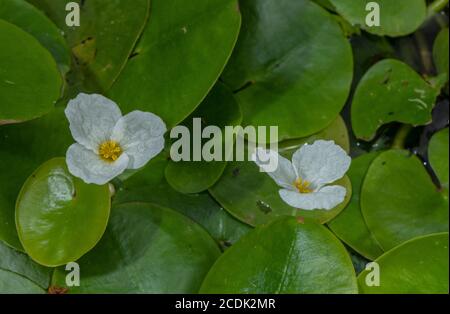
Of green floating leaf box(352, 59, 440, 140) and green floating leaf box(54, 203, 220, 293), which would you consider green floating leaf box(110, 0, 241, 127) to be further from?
green floating leaf box(352, 59, 440, 140)

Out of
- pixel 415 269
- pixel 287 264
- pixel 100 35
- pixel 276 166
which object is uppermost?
pixel 100 35

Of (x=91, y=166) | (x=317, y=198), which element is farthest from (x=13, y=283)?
(x=317, y=198)

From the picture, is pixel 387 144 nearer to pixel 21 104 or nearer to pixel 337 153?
pixel 337 153

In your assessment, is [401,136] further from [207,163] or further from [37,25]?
[37,25]

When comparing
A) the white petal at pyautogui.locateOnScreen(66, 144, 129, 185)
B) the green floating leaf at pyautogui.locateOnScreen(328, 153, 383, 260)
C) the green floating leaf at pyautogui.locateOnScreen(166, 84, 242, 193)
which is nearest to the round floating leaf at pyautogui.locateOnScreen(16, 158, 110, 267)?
the white petal at pyautogui.locateOnScreen(66, 144, 129, 185)

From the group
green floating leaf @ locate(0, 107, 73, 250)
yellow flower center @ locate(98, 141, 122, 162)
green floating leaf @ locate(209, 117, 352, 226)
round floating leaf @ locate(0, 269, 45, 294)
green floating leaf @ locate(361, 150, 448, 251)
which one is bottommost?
green floating leaf @ locate(361, 150, 448, 251)
